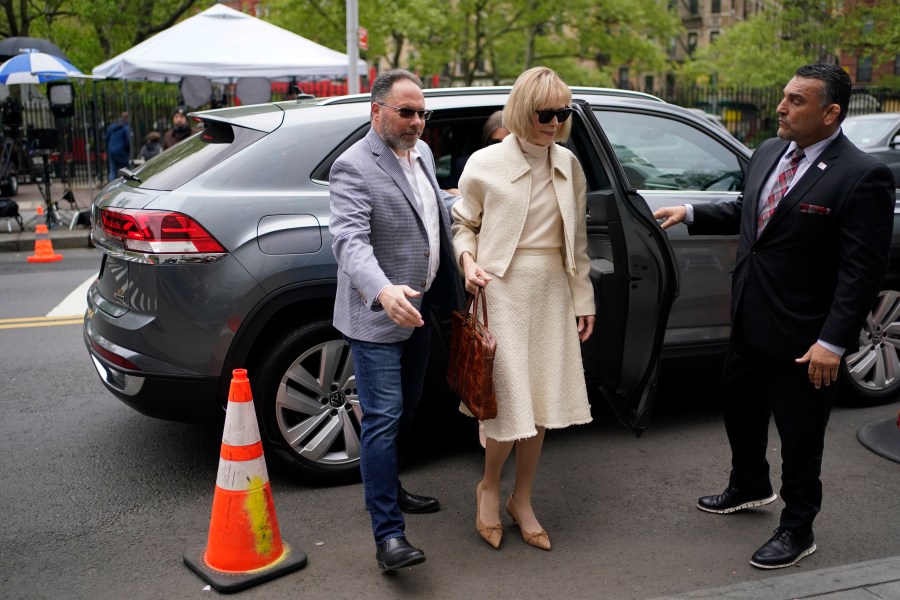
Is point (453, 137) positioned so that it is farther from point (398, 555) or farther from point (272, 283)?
point (398, 555)

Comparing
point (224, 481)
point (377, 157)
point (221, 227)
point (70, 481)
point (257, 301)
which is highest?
point (377, 157)

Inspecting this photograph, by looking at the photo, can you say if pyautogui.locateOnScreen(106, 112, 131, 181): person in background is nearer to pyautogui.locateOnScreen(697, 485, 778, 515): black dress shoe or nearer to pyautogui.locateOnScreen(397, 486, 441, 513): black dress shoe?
pyautogui.locateOnScreen(397, 486, 441, 513): black dress shoe

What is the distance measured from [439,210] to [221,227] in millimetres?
990

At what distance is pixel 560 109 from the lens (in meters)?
3.41

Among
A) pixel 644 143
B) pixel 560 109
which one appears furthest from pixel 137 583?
pixel 644 143

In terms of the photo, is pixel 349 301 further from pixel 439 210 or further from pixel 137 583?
pixel 137 583

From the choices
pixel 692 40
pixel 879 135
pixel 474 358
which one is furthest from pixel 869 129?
pixel 692 40

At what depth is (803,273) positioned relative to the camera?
11.2ft

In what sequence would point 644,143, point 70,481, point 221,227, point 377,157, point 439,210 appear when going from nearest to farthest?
point 377,157, point 439,210, point 221,227, point 70,481, point 644,143

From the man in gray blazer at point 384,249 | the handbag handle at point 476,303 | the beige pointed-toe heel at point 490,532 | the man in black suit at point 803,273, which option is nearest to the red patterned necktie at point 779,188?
the man in black suit at point 803,273

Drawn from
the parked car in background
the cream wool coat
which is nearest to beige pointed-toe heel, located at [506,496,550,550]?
the cream wool coat

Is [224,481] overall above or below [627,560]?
above

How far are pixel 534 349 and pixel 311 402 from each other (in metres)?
1.15

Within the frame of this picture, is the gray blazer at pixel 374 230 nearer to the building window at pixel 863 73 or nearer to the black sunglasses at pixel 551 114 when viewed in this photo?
the black sunglasses at pixel 551 114
